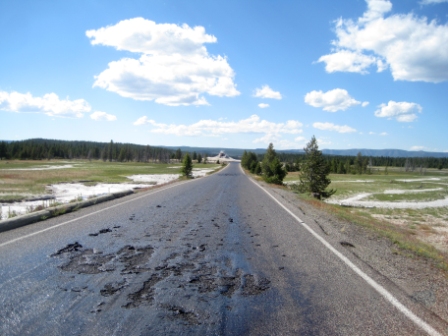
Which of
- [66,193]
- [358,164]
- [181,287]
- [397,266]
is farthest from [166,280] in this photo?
[358,164]

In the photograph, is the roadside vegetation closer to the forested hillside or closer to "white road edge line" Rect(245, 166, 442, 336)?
"white road edge line" Rect(245, 166, 442, 336)

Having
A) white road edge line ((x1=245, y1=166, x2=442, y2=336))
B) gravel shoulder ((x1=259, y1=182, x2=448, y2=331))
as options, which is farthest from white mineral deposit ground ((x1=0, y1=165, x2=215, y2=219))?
gravel shoulder ((x1=259, y1=182, x2=448, y2=331))

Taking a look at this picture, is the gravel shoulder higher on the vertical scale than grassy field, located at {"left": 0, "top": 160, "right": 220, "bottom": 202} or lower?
higher

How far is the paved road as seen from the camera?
353 cm

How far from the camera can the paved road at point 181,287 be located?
11.6ft

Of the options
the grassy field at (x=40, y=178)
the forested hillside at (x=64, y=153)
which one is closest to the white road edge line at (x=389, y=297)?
the grassy field at (x=40, y=178)

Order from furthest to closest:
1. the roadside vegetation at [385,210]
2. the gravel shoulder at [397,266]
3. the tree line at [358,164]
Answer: the tree line at [358,164] < the roadside vegetation at [385,210] < the gravel shoulder at [397,266]

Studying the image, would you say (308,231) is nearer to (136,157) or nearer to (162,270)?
(162,270)

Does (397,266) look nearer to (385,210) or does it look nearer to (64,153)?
(385,210)

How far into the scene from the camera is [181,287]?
4602 mm

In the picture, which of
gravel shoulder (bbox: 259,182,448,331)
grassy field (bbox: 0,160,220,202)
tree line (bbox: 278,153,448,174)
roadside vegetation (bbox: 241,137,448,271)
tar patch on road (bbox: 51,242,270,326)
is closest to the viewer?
tar patch on road (bbox: 51,242,270,326)

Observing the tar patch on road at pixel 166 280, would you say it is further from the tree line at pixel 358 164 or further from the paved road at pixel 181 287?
the tree line at pixel 358 164

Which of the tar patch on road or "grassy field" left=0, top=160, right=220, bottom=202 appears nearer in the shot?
the tar patch on road

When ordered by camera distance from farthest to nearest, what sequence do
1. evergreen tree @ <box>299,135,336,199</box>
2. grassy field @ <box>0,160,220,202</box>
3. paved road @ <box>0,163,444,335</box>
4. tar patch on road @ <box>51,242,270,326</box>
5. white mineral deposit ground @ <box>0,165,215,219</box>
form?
1. evergreen tree @ <box>299,135,336,199</box>
2. grassy field @ <box>0,160,220,202</box>
3. white mineral deposit ground @ <box>0,165,215,219</box>
4. tar patch on road @ <box>51,242,270,326</box>
5. paved road @ <box>0,163,444,335</box>
